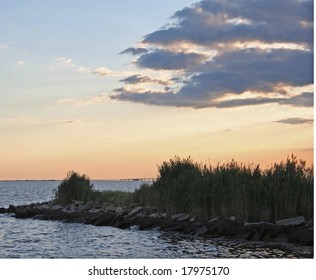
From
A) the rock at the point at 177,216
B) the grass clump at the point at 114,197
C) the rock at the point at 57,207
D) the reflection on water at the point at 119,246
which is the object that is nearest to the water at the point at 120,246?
the reflection on water at the point at 119,246

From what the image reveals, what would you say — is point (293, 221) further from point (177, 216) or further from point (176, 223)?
point (177, 216)

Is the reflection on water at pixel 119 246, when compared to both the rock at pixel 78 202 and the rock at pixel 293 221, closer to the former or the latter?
the rock at pixel 293 221

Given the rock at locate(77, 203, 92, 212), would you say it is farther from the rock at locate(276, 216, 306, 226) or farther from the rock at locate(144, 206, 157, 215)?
the rock at locate(276, 216, 306, 226)

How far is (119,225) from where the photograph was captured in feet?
104

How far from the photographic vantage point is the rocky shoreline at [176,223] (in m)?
23.1

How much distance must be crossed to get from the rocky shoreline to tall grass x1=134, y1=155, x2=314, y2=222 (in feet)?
2.37

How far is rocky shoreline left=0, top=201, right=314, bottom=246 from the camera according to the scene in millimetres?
23094

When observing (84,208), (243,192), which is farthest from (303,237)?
(84,208)

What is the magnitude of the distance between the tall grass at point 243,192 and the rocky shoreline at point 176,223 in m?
0.72

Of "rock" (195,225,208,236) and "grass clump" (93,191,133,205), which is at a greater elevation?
"grass clump" (93,191,133,205)

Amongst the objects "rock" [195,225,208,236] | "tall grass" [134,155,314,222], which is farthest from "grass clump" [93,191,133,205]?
"rock" [195,225,208,236]

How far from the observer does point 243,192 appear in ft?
86.7

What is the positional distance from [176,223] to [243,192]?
4055 mm
